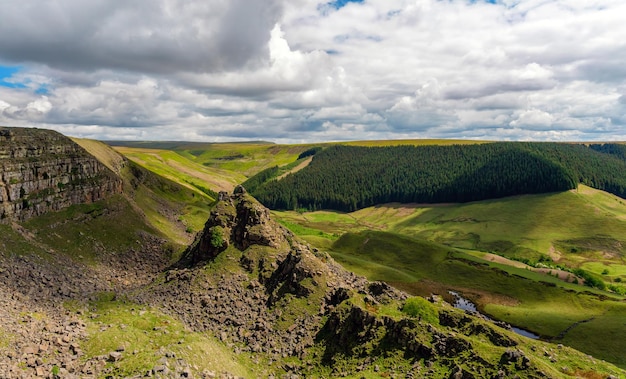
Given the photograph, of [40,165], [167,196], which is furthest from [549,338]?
[167,196]

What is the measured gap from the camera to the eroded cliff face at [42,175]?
6712cm

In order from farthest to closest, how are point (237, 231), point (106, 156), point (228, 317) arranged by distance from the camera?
point (106, 156)
point (237, 231)
point (228, 317)

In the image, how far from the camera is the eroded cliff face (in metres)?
67.1

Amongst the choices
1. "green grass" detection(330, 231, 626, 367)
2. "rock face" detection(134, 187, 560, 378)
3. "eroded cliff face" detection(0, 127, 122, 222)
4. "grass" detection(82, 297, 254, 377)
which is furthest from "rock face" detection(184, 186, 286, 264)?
"green grass" detection(330, 231, 626, 367)

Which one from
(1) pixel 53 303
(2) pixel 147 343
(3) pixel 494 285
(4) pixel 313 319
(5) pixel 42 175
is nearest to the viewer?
(2) pixel 147 343

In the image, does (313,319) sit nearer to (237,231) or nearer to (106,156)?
(237,231)

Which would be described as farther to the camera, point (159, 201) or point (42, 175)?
point (159, 201)

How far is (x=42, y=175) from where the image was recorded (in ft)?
246

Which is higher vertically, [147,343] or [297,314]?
[147,343]

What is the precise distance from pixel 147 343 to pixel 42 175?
2048 inches

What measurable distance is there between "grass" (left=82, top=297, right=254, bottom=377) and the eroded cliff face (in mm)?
30395

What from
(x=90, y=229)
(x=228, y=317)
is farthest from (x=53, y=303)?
(x=90, y=229)

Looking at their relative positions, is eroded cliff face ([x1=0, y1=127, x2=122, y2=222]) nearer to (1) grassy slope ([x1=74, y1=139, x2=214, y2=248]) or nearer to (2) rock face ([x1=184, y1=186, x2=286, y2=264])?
(1) grassy slope ([x1=74, y1=139, x2=214, y2=248])

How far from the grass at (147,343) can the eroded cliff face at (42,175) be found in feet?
99.7
